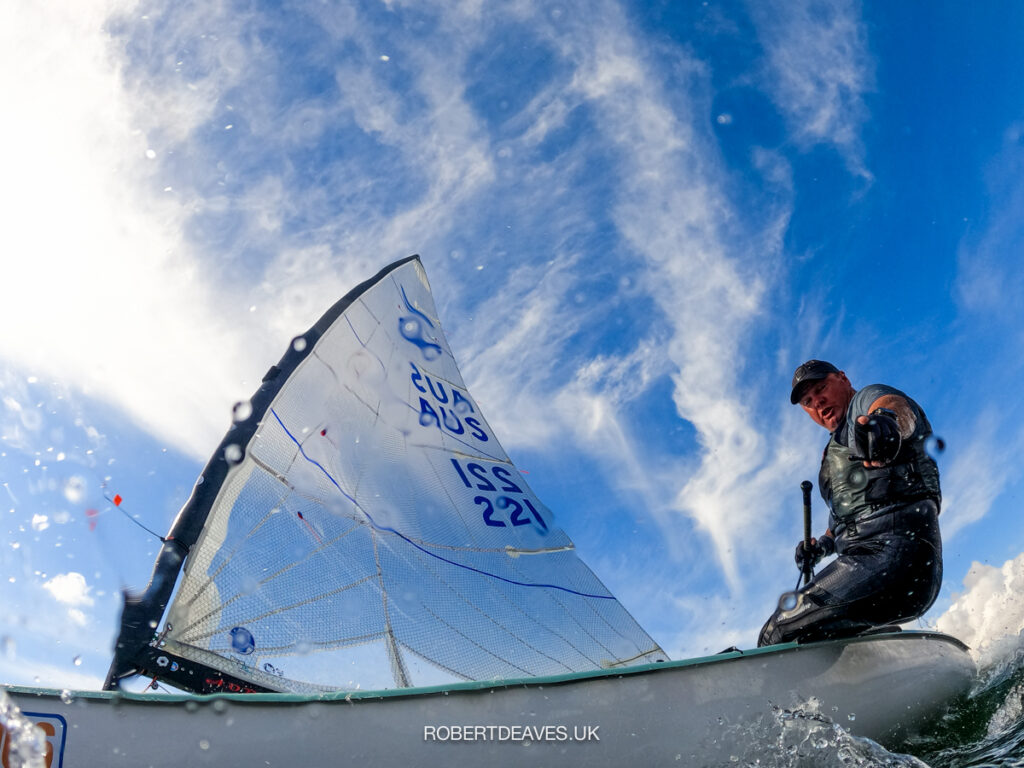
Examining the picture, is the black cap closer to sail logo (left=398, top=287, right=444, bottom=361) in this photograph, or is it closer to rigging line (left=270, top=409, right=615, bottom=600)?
rigging line (left=270, top=409, right=615, bottom=600)

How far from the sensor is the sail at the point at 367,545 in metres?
4.05

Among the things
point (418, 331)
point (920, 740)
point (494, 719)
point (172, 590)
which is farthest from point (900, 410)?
point (418, 331)

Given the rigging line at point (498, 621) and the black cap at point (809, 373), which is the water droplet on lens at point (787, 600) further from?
the rigging line at point (498, 621)

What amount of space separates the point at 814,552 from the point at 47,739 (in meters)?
3.67

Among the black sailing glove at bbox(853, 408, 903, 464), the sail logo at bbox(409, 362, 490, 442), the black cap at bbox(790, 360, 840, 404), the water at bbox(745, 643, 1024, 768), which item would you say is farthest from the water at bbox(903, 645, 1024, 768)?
the sail logo at bbox(409, 362, 490, 442)

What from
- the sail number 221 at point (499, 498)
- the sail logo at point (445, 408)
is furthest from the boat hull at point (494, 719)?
the sail logo at point (445, 408)

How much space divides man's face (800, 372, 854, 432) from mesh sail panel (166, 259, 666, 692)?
3.30 meters

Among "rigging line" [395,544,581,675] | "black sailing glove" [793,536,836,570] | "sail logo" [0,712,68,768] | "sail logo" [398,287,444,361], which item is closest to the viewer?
"sail logo" [0,712,68,768]

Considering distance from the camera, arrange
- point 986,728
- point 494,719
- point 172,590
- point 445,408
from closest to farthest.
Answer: point 494,719, point 986,728, point 172,590, point 445,408

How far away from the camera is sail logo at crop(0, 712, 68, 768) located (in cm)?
235

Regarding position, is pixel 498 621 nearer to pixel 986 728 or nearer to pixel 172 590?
pixel 172 590

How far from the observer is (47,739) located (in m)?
2.40

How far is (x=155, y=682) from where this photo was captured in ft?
12.2

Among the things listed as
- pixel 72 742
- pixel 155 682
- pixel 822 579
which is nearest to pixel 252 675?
pixel 155 682
